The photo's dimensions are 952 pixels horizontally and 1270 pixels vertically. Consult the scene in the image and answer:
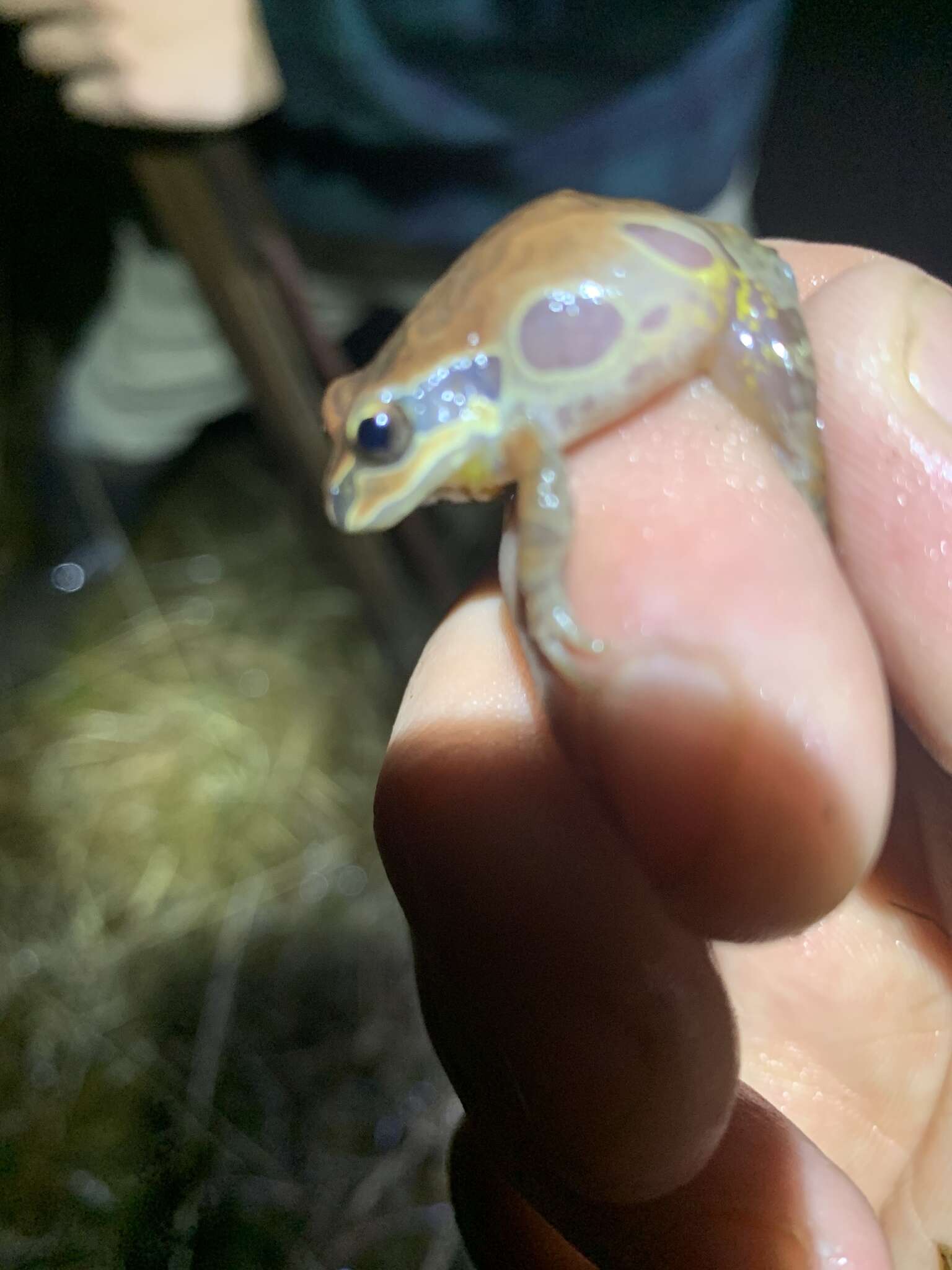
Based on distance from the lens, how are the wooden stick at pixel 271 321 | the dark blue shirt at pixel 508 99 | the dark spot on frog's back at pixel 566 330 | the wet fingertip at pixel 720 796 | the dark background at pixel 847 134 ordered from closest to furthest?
the wet fingertip at pixel 720 796
the dark spot on frog's back at pixel 566 330
the dark blue shirt at pixel 508 99
the wooden stick at pixel 271 321
the dark background at pixel 847 134

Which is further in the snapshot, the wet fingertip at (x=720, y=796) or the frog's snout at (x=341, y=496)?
the frog's snout at (x=341, y=496)

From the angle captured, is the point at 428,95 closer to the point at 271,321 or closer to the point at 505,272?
the point at 271,321

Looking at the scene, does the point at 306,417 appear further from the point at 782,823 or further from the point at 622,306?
the point at 782,823

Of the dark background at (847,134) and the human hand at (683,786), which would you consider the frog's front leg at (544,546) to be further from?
the dark background at (847,134)

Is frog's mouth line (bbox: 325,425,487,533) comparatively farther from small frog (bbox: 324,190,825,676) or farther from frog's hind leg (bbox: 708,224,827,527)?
frog's hind leg (bbox: 708,224,827,527)

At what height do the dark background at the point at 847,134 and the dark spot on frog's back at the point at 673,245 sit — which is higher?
the dark spot on frog's back at the point at 673,245

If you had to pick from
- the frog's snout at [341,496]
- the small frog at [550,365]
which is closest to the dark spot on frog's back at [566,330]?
the small frog at [550,365]

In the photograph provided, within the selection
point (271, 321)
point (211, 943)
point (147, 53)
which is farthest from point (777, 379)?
point (211, 943)
